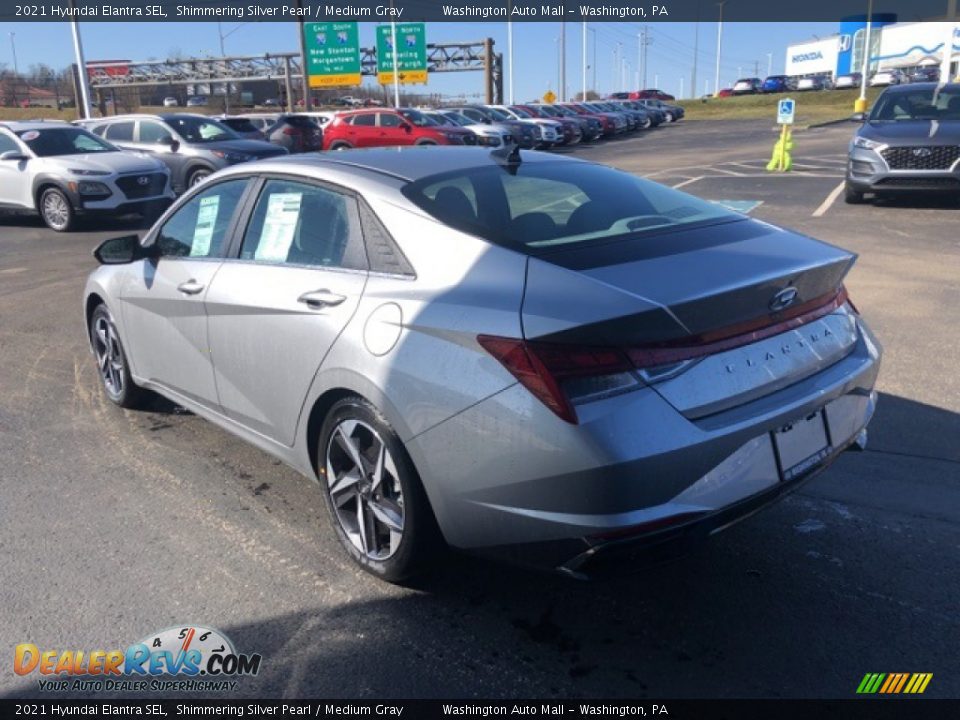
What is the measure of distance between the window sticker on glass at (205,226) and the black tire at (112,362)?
1.08m

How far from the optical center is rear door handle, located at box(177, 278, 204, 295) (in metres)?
4.08

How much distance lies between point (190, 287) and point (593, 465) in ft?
8.23

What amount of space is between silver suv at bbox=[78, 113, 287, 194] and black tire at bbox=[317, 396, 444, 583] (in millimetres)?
13619

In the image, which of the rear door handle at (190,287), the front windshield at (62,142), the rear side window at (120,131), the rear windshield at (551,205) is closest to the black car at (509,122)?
the rear side window at (120,131)

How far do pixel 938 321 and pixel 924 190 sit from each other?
6368 mm

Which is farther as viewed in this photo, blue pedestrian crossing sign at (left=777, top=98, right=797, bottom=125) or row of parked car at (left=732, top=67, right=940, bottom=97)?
row of parked car at (left=732, top=67, right=940, bottom=97)

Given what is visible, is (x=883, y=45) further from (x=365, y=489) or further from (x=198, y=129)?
(x=365, y=489)

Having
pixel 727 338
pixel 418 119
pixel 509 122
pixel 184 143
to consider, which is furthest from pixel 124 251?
pixel 509 122

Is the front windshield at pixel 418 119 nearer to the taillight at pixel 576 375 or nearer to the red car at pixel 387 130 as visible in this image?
the red car at pixel 387 130

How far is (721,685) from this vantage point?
8.78 feet

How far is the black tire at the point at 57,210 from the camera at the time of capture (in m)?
13.4

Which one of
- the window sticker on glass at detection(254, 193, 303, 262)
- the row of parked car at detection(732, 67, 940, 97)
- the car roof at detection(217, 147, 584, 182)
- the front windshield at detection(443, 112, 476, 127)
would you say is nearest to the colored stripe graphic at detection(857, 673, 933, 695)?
the car roof at detection(217, 147, 584, 182)

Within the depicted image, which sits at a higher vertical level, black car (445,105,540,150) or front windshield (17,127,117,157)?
front windshield (17,127,117,157)

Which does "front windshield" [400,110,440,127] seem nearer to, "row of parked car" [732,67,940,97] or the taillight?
the taillight
